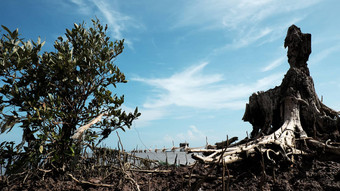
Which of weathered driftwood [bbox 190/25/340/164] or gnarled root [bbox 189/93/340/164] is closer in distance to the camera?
gnarled root [bbox 189/93/340/164]

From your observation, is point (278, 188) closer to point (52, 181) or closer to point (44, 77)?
point (52, 181)

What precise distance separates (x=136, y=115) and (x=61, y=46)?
1.95m

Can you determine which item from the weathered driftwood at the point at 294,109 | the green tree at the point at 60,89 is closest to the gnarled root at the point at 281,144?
the weathered driftwood at the point at 294,109

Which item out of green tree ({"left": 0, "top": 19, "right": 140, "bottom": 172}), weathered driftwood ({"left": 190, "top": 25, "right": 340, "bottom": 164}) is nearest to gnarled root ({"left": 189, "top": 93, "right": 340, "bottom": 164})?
weathered driftwood ({"left": 190, "top": 25, "right": 340, "bottom": 164})

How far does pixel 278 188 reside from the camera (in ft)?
10.9

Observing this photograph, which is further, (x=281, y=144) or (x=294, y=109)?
(x=294, y=109)

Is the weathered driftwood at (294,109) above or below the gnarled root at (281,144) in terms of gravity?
above

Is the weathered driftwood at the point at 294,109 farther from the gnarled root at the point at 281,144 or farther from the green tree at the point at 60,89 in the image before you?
the green tree at the point at 60,89

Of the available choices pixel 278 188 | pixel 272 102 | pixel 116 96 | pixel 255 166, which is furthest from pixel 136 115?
pixel 272 102

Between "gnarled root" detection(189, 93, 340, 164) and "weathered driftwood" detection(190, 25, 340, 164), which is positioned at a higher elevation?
"weathered driftwood" detection(190, 25, 340, 164)

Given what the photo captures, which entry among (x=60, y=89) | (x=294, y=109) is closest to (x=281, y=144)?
(x=294, y=109)

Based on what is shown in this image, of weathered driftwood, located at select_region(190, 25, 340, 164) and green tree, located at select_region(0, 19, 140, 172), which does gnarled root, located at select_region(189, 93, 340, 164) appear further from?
green tree, located at select_region(0, 19, 140, 172)

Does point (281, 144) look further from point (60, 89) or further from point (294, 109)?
point (60, 89)

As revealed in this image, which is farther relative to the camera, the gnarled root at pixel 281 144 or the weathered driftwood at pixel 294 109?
the weathered driftwood at pixel 294 109
